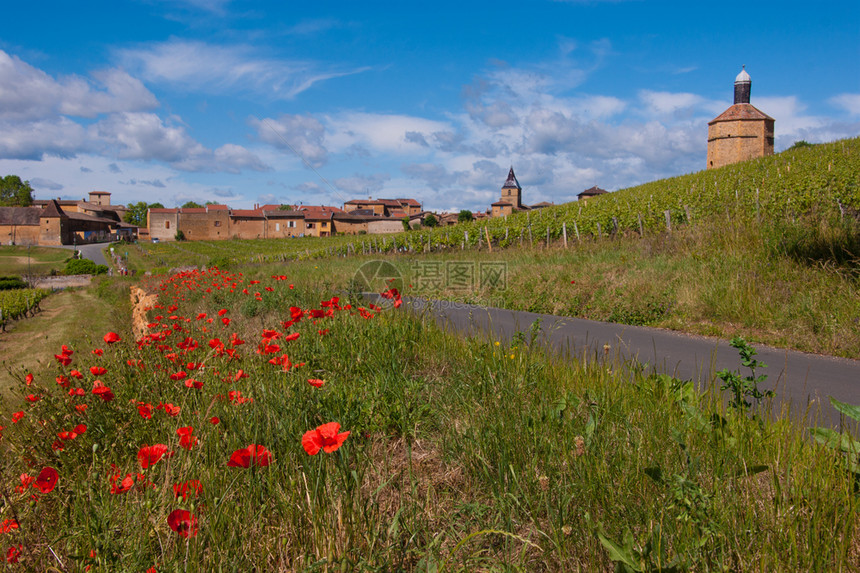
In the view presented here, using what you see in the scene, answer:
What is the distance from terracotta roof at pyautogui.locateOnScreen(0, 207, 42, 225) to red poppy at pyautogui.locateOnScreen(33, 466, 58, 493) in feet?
321

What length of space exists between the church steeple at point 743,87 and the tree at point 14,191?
486 ft

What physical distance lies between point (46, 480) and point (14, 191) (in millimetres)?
162908

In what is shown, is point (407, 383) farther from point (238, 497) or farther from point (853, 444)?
point (853, 444)

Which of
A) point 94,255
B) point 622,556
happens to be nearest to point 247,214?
point 94,255

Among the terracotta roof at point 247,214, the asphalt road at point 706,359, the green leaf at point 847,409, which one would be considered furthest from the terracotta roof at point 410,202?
the green leaf at point 847,409

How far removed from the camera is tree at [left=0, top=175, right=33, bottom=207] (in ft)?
391

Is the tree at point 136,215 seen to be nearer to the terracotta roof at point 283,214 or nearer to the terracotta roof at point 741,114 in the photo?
the terracotta roof at point 283,214

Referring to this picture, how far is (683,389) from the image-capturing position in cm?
291

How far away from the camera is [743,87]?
62.1 meters

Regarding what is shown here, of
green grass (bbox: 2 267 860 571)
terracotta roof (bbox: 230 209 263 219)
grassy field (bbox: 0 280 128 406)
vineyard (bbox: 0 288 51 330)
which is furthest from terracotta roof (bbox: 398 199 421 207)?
green grass (bbox: 2 267 860 571)

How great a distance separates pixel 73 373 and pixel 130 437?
1.63 feet

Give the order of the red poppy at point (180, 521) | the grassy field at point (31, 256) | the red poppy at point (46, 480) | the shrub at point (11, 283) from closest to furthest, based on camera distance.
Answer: the red poppy at point (180, 521) → the red poppy at point (46, 480) → the shrub at point (11, 283) → the grassy field at point (31, 256)

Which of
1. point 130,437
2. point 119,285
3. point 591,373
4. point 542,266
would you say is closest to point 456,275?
point 542,266

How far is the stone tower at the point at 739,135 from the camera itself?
57.1 metres
